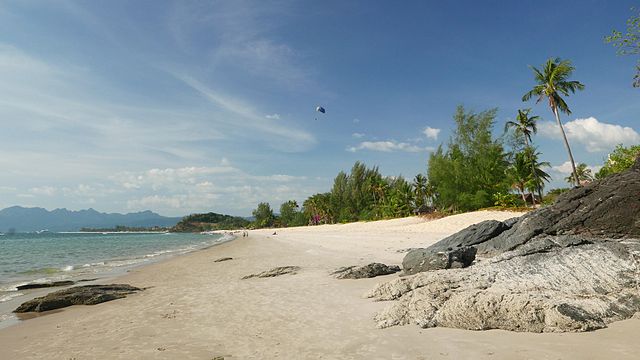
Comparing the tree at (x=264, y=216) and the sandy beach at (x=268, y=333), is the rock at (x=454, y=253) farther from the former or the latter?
the tree at (x=264, y=216)

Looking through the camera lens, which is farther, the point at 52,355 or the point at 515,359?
the point at 52,355

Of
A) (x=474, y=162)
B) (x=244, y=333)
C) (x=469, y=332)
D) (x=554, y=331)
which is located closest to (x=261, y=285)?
(x=244, y=333)

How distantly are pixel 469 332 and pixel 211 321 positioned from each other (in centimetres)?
650

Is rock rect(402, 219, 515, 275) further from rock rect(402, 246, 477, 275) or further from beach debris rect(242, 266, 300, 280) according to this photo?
beach debris rect(242, 266, 300, 280)

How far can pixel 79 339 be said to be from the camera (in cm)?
890

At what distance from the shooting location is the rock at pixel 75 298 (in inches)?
506

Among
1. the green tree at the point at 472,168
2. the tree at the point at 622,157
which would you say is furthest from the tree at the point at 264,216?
the tree at the point at 622,157

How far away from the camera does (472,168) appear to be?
2030 inches

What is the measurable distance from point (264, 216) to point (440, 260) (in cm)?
15876

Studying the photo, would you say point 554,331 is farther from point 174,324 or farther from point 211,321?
point 174,324

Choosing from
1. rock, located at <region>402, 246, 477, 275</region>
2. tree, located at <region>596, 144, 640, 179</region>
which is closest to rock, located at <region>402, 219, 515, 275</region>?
rock, located at <region>402, 246, 477, 275</region>

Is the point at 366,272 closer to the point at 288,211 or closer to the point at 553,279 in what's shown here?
the point at 553,279

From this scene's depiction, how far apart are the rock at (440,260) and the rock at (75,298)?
1142cm

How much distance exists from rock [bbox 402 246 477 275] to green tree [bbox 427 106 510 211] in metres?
38.7
